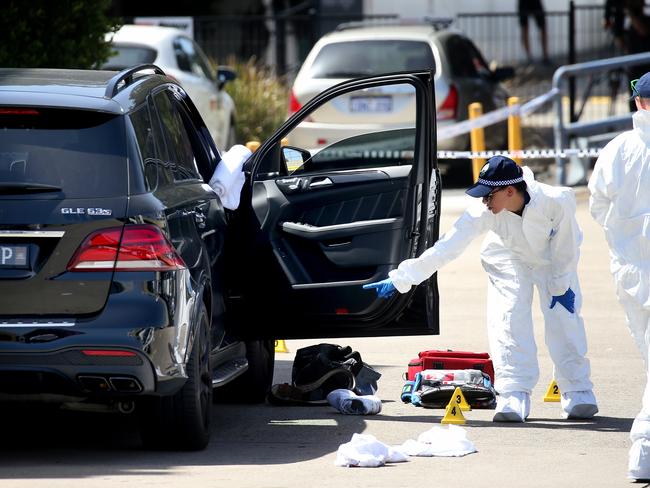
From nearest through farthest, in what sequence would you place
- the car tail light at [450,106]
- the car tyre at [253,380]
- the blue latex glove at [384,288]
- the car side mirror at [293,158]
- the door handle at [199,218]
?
1. the door handle at [199,218]
2. the blue latex glove at [384,288]
3. the car side mirror at [293,158]
4. the car tyre at [253,380]
5. the car tail light at [450,106]

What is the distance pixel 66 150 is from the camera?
6.57 metres

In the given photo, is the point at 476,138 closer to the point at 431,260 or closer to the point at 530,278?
the point at 530,278

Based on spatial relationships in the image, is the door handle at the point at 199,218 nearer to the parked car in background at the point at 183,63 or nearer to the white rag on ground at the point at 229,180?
the white rag on ground at the point at 229,180

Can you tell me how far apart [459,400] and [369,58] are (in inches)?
418

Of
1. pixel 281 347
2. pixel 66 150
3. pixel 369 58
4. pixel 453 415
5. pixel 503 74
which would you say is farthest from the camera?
pixel 503 74

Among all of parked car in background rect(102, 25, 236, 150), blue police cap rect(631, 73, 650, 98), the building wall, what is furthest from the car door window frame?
the building wall

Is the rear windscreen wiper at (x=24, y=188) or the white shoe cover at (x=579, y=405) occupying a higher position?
the rear windscreen wiper at (x=24, y=188)

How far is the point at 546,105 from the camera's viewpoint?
2155cm

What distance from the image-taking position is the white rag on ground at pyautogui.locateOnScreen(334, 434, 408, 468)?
264 inches

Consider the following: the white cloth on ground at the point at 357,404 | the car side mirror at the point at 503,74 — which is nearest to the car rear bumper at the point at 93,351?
the white cloth on ground at the point at 357,404

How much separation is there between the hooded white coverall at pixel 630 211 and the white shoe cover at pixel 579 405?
1.11 m

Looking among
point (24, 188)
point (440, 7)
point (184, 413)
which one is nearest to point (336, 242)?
point (184, 413)

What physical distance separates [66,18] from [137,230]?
696cm

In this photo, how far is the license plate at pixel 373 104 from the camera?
17328mm
